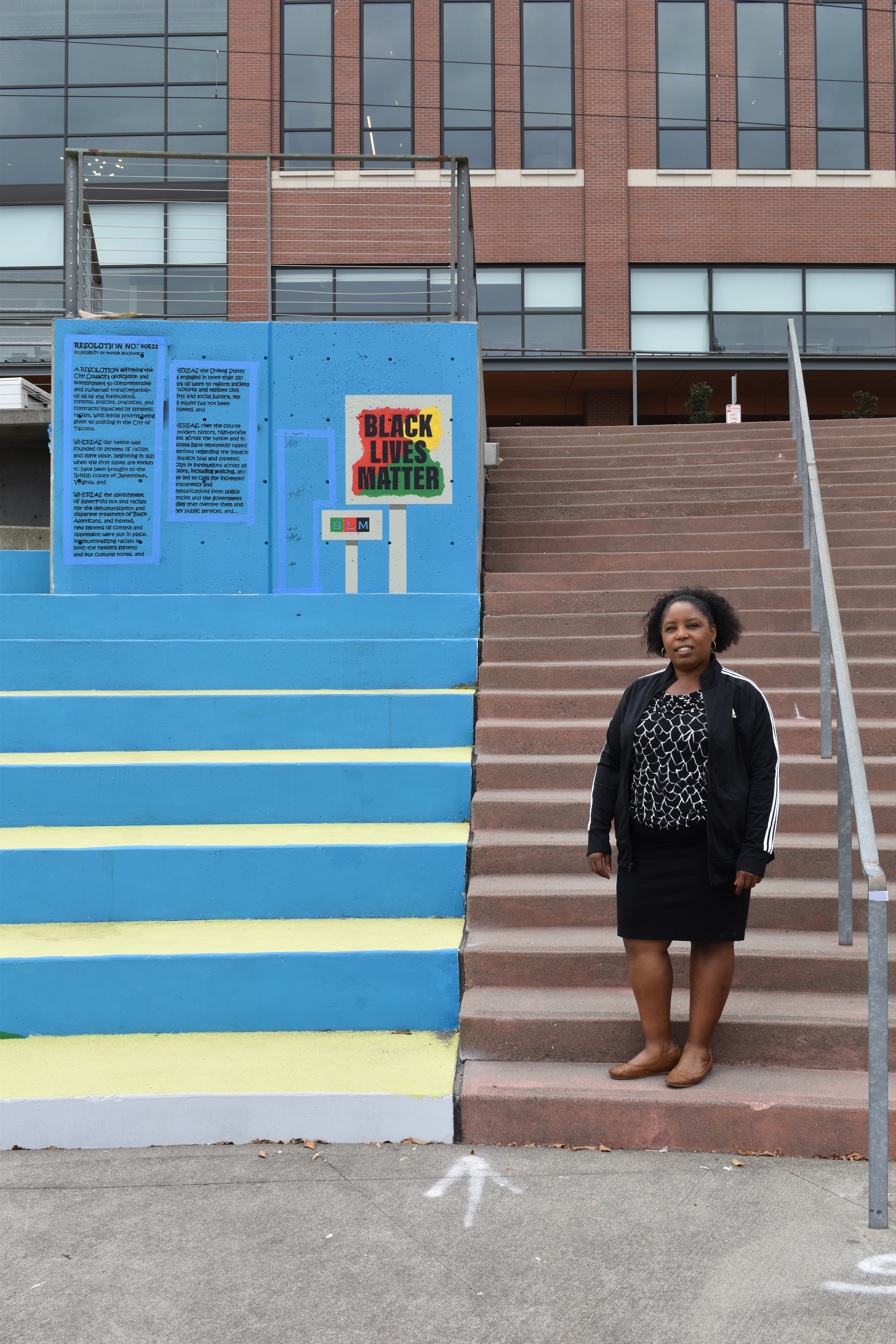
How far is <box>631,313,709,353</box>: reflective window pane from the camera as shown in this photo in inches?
792

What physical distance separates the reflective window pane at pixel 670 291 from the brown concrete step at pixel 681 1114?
61.9 ft

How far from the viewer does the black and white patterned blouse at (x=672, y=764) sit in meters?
3.42

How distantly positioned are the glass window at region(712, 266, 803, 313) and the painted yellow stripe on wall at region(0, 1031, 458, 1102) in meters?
19.1

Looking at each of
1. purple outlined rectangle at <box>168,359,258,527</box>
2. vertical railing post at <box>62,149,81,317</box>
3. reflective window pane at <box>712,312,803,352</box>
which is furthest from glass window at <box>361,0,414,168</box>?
purple outlined rectangle at <box>168,359,258,527</box>

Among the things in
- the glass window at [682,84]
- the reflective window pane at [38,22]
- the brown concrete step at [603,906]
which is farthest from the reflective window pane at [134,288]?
the brown concrete step at [603,906]

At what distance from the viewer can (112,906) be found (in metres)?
4.57

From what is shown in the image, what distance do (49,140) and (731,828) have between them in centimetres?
2161

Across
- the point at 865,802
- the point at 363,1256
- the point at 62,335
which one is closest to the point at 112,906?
the point at 363,1256

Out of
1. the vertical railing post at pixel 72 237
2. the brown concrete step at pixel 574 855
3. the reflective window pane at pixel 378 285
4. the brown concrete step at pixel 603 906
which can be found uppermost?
the reflective window pane at pixel 378 285

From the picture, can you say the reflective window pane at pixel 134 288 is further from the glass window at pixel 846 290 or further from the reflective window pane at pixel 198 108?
the glass window at pixel 846 290

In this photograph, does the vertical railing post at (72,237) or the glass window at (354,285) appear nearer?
the vertical railing post at (72,237)

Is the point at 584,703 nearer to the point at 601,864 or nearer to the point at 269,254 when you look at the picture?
the point at 601,864

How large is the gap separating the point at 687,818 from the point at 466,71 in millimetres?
20160

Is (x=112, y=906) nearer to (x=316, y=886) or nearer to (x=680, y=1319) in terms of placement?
(x=316, y=886)
